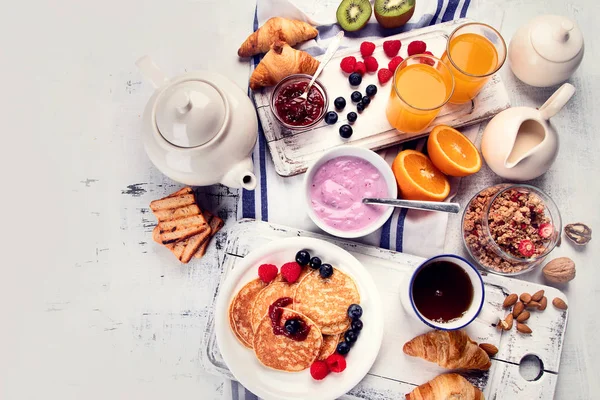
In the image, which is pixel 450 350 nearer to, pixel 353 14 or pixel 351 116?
pixel 351 116

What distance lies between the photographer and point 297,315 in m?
1.48

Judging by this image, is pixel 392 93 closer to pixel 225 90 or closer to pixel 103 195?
pixel 225 90

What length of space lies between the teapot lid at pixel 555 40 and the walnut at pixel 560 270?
62cm

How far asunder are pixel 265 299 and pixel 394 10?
0.99m

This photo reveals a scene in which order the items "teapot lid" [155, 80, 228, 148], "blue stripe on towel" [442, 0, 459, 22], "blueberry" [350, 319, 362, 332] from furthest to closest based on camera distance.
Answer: "blue stripe on towel" [442, 0, 459, 22]
"blueberry" [350, 319, 362, 332]
"teapot lid" [155, 80, 228, 148]

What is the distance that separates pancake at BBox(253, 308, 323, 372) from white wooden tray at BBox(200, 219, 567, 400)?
7.2 inches

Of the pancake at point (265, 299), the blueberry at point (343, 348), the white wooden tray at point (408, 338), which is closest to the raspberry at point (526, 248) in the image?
the white wooden tray at point (408, 338)

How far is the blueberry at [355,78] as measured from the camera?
A: 5.37 feet

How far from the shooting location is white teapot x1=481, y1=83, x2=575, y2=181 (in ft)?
5.02

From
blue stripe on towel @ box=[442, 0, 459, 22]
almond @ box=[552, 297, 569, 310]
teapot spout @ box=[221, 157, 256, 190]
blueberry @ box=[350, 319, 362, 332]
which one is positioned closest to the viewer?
teapot spout @ box=[221, 157, 256, 190]

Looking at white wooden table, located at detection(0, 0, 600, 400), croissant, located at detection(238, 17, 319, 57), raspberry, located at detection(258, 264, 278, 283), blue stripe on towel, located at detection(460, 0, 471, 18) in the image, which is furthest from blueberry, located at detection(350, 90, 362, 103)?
raspberry, located at detection(258, 264, 278, 283)

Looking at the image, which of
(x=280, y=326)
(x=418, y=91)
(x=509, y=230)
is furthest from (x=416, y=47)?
(x=280, y=326)

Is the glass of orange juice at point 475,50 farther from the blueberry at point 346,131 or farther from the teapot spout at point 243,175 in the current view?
the teapot spout at point 243,175

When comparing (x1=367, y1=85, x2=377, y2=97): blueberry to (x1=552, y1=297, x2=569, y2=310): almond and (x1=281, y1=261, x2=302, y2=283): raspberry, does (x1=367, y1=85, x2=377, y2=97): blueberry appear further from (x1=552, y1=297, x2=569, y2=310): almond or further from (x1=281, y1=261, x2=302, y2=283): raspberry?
(x1=552, y1=297, x2=569, y2=310): almond
